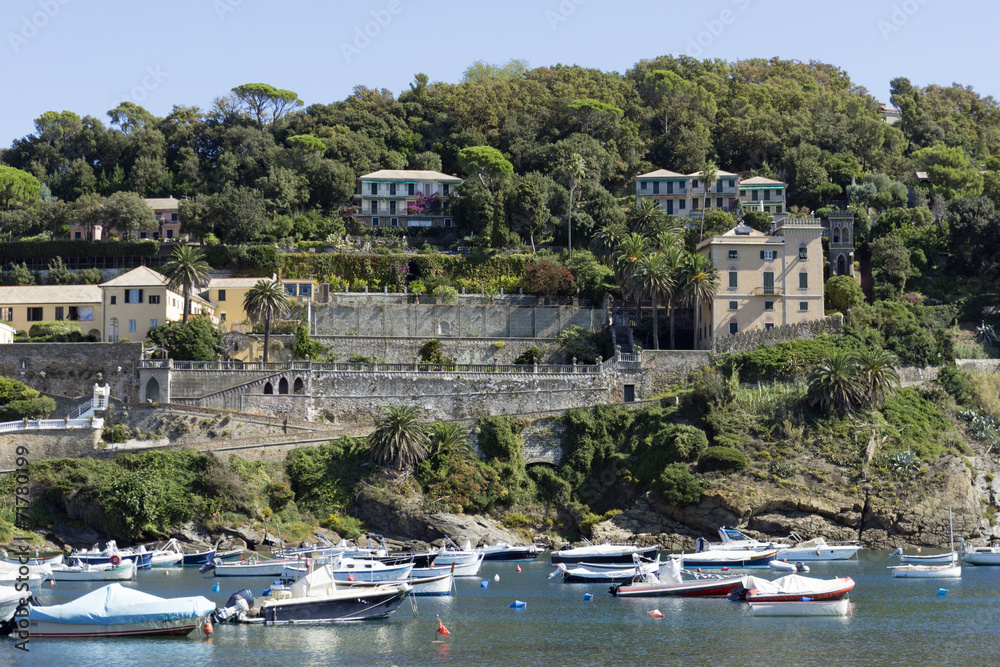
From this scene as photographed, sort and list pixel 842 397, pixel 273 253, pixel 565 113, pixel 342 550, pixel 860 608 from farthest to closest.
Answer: pixel 565 113 < pixel 273 253 < pixel 842 397 < pixel 342 550 < pixel 860 608

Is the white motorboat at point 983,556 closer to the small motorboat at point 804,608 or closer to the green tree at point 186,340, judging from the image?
the small motorboat at point 804,608

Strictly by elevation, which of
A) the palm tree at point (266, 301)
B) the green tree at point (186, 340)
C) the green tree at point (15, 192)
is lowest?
the green tree at point (186, 340)

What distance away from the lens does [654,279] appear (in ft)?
291

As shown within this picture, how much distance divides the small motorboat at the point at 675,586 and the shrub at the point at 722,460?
19749 millimetres

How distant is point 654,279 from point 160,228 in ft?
182

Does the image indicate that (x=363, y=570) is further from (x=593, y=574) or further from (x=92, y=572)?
(x=92, y=572)

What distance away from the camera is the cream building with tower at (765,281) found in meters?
91.1

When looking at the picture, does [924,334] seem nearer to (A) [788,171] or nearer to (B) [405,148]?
(A) [788,171]

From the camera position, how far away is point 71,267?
10969 cm

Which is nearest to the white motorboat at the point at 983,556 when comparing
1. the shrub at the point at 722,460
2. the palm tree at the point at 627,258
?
the shrub at the point at 722,460

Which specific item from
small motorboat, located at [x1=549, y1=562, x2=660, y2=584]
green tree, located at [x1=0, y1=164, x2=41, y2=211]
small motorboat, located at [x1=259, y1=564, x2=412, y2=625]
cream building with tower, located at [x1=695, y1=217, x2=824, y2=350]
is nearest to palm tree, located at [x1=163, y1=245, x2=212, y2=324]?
small motorboat, located at [x1=549, y1=562, x2=660, y2=584]

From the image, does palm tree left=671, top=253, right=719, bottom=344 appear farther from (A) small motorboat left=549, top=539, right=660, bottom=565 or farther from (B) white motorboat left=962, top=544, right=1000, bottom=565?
(B) white motorboat left=962, top=544, right=1000, bottom=565

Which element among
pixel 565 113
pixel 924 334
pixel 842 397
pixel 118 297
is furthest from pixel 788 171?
pixel 118 297

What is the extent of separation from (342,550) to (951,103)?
121237mm
